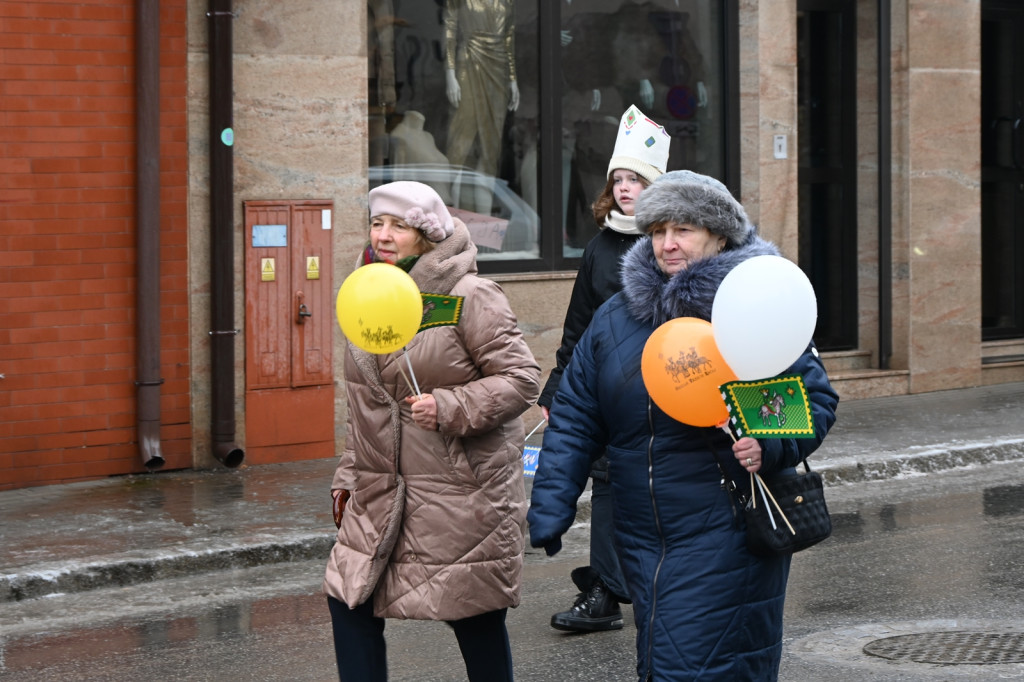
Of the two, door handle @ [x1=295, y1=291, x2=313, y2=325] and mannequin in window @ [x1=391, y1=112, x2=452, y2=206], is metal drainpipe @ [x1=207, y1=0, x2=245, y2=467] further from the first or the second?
mannequin in window @ [x1=391, y1=112, x2=452, y2=206]

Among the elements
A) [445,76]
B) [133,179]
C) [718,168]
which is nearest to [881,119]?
[718,168]

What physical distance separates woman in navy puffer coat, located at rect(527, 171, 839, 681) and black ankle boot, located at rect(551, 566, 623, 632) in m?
2.30

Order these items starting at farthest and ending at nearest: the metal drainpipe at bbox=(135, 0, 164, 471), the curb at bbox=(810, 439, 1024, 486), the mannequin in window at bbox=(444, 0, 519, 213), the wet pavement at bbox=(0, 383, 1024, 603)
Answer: the mannequin in window at bbox=(444, 0, 519, 213) < the curb at bbox=(810, 439, 1024, 486) < the metal drainpipe at bbox=(135, 0, 164, 471) < the wet pavement at bbox=(0, 383, 1024, 603)

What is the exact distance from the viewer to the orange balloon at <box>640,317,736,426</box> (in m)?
3.91

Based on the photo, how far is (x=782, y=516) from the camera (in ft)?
13.0

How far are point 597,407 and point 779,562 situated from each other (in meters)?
0.62

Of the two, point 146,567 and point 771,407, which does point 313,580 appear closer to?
point 146,567

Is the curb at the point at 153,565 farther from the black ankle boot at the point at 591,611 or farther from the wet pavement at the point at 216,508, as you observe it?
the black ankle boot at the point at 591,611

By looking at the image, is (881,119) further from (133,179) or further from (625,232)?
(625,232)

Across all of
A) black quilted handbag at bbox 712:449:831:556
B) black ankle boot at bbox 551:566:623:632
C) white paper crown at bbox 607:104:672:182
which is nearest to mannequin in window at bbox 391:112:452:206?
white paper crown at bbox 607:104:672:182

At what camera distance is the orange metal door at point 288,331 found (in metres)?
10.2

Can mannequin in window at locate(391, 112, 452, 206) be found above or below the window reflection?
below

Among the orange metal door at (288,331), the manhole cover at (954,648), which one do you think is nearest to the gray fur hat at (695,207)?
the manhole cover at (954,648)

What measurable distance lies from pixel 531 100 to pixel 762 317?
8228 mm
